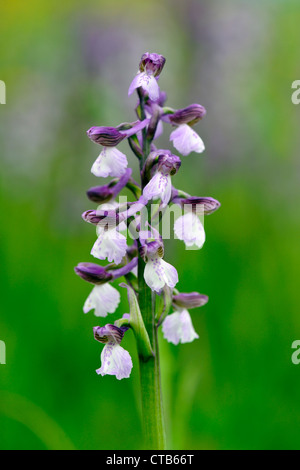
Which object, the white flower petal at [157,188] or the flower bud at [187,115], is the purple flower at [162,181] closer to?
the white flower petal at [157,188]

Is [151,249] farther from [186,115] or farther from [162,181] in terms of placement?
[186,115]

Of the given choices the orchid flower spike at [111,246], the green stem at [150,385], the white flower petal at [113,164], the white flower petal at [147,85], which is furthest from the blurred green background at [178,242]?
the white flower petal at [147,85]

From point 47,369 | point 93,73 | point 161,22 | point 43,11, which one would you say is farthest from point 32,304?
point 161,22

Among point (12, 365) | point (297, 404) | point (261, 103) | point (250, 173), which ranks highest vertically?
point (261, 103)

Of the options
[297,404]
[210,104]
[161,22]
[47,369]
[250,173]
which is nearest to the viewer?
[297,404]

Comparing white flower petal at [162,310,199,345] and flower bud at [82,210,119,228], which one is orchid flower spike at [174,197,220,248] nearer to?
flower bud at [82,210,119,228]

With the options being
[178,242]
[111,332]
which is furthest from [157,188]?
[178,242]

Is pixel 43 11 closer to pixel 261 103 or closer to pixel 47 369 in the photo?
pixel 261 103
